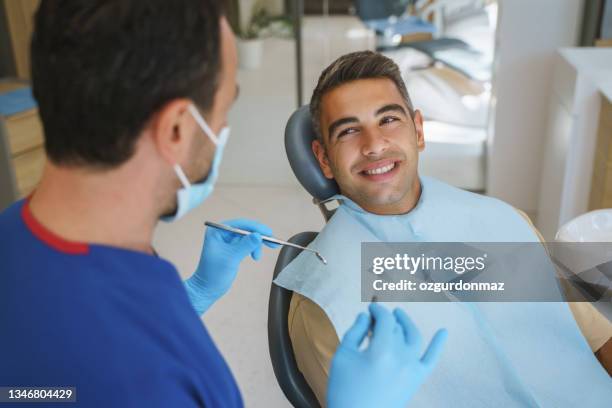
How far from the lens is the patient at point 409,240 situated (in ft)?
4.04

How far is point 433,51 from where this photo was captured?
10.3 feet

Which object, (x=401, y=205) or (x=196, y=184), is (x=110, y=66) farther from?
(x=401, y=205)

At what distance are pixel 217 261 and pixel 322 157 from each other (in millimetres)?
350

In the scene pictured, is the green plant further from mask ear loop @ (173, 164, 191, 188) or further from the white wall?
mask ear loop @ (173, 164, 191, 188)

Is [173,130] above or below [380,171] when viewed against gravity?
above

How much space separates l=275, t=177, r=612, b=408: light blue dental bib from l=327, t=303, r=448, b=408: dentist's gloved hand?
0.27 meters

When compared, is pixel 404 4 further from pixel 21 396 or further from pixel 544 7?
pixel 21 396

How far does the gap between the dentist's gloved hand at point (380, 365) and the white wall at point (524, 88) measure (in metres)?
2.21

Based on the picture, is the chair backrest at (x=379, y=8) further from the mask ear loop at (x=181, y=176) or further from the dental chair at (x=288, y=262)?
the mask ear loop at (x=181, y=176)

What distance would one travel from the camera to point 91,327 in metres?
0.71

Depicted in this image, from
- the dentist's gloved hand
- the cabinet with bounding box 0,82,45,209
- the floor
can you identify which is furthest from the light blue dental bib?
the cabinet with bounding box 0,82,45,209

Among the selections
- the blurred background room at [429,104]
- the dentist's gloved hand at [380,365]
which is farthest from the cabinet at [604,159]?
the dentist's gloved hand at [380,365]

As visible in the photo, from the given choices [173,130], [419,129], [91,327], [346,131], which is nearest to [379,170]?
[346,131]

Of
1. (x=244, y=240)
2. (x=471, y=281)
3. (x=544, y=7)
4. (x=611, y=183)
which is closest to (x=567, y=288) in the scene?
(x=471, y=281)
